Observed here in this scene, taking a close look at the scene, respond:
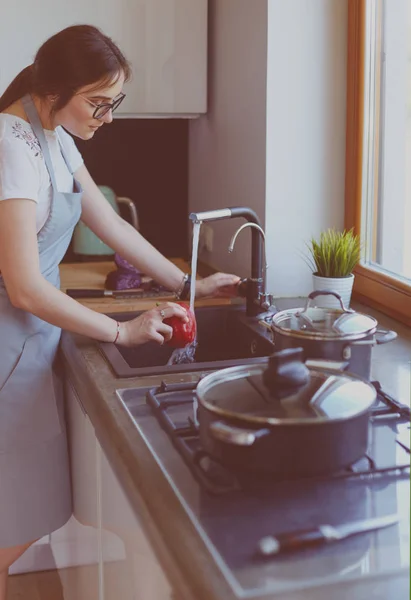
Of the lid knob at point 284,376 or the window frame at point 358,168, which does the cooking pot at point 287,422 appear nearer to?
the lid knob at point 284,376

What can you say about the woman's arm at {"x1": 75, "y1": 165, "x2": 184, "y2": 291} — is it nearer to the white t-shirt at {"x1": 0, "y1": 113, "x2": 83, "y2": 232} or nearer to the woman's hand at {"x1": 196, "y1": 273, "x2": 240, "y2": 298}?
the woman's hand at {"x1": 196, "y1": 273, "x2": 240, "y2": 298}

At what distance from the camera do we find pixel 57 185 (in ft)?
6.14

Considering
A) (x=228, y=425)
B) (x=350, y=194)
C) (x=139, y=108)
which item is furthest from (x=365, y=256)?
(x=228, y=425)

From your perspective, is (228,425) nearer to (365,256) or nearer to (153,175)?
(365,256)

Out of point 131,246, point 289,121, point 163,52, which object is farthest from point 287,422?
point 163,52

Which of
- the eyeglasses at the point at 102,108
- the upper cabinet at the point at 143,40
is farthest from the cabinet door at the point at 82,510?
the upper cabinet at the point at 143,40

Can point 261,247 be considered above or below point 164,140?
below

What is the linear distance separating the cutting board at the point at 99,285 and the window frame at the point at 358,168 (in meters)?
0.36

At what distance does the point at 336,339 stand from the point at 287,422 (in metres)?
0.36

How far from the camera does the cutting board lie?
223 cm

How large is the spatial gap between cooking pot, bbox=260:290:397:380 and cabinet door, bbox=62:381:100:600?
16.9 inches

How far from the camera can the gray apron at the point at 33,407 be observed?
6.04 feet

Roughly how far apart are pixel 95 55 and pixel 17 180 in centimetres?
29

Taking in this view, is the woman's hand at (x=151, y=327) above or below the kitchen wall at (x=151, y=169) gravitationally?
below
